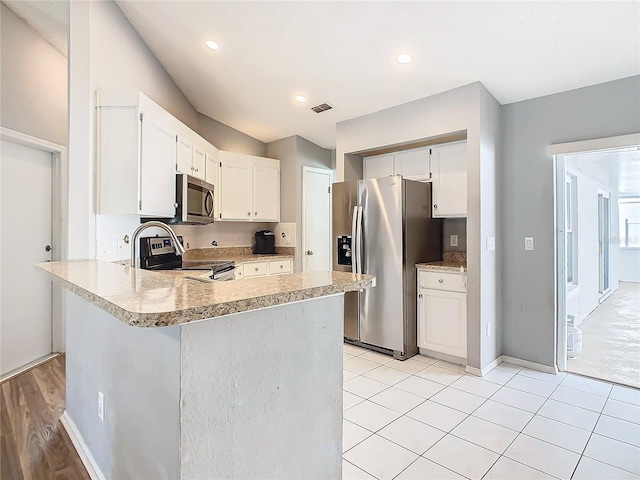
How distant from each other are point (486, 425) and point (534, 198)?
2022 mm

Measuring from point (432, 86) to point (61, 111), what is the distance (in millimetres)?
3579

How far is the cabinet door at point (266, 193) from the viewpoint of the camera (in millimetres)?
4746

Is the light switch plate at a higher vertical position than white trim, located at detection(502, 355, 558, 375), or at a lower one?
higher

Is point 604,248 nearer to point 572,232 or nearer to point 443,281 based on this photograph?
point 572,232

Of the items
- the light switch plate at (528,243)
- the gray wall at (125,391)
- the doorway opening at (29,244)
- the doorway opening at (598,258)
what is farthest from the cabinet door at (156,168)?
the doorway opening at (598,258)

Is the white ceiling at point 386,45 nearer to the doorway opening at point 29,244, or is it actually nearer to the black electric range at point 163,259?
the doorway opening at point 29,244

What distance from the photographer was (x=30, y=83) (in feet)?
10.3

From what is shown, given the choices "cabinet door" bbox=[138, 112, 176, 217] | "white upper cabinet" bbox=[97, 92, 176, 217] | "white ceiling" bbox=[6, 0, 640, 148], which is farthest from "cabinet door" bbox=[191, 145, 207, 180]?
"white upper cabinet" bbox=[97, 92, 176, 217]

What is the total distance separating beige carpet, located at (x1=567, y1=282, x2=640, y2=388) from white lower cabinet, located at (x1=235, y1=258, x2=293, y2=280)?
325cm

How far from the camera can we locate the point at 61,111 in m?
3.47

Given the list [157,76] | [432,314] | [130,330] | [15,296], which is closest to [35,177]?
[15,296]

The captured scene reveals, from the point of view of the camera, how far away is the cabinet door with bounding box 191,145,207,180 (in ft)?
11.5

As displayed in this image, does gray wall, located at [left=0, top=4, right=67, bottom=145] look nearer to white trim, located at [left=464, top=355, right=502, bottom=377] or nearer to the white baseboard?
the white baseboard

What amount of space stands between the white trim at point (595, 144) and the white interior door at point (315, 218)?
2.92 meters
